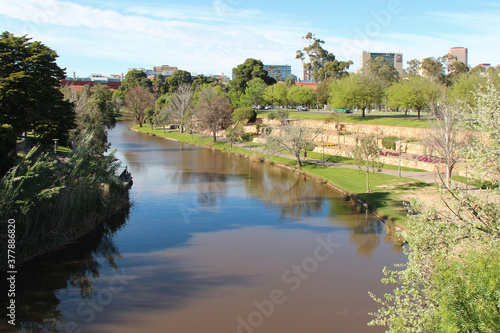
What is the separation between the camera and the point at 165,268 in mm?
17375

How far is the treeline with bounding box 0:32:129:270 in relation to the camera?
17562mm

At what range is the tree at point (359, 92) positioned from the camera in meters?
55.3

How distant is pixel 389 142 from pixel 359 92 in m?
14.0

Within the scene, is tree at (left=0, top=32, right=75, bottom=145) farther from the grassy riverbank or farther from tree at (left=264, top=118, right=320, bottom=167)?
the grassy riverbank

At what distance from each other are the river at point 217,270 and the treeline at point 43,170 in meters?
1.09

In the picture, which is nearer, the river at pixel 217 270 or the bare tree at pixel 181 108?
the river at pixel 217 270

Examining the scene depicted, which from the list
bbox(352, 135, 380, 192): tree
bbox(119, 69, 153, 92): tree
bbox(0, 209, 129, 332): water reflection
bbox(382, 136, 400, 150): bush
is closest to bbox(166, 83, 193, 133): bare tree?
bbox(382, 136, 400, 150): bush

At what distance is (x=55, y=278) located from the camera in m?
16.6

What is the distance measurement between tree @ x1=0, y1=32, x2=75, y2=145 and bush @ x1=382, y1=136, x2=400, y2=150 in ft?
100

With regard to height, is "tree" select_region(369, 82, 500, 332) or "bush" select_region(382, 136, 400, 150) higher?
"bush" select_region(382, 136, 400, 150)

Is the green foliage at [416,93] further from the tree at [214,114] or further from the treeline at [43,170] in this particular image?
the treeline at [43,170]

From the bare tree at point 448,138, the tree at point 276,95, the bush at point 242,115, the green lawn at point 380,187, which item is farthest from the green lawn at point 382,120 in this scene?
the bare tree at point 448,138

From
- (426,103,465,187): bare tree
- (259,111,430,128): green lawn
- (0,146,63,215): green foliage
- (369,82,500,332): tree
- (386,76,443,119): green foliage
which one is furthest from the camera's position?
(386,76,443,119): green foliage

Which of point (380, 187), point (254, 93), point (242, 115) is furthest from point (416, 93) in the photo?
point (254, 93)
